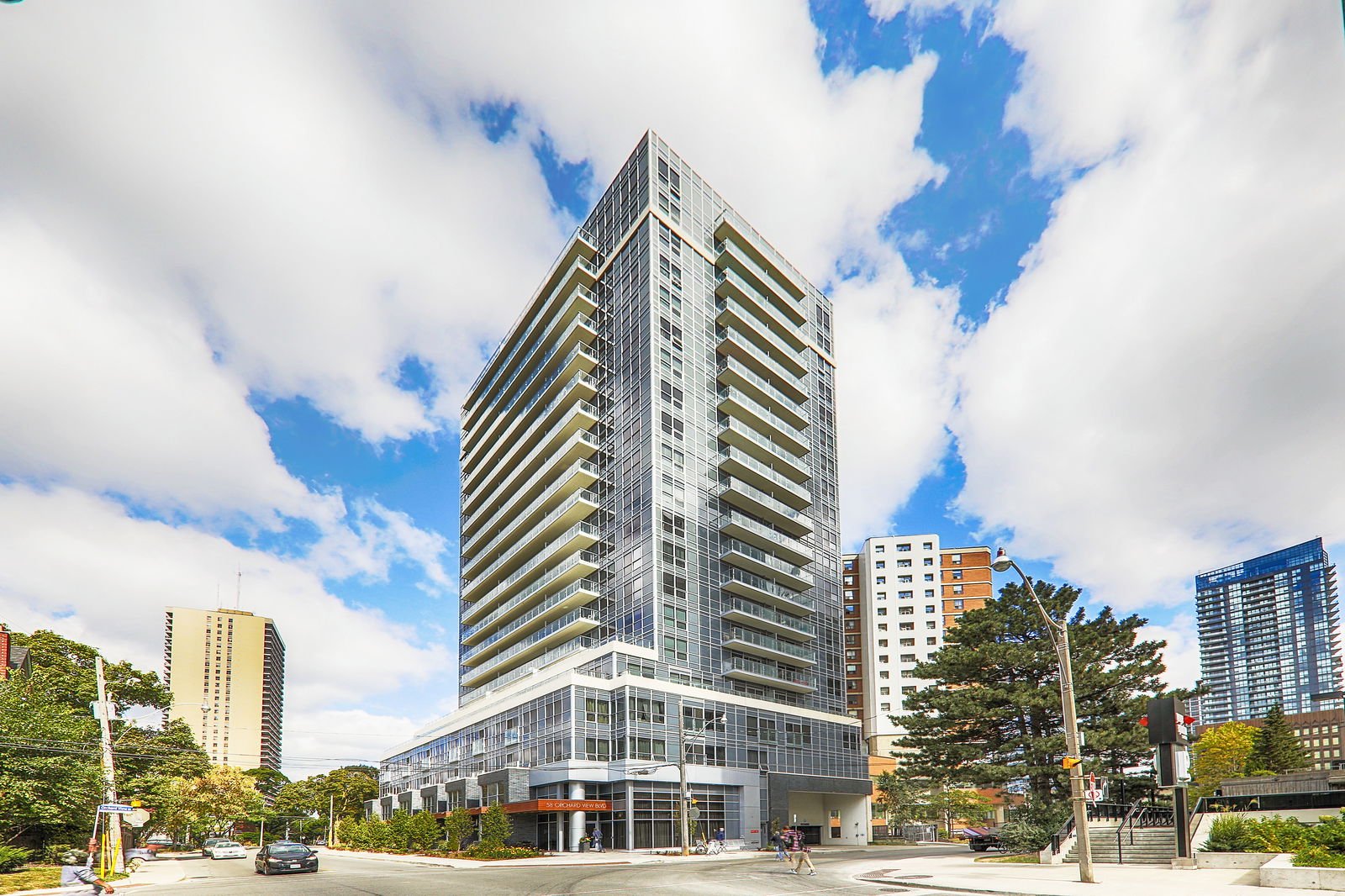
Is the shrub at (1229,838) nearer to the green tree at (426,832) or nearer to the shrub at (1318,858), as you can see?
the shrub at (1318,858)

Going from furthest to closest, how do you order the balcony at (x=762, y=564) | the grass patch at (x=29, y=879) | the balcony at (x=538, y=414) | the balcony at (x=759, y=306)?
the balcony at (x=759, y=306), the balcony at (x=538, y=414), the balcony at (x=762, y=564), the grass patch at (x=29, y=879)

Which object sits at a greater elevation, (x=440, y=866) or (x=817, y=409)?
(x=817, y=409)

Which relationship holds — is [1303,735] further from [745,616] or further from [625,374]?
[625,374]

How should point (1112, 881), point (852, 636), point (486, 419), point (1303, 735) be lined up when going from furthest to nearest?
point (1303, 735) → point (852, 636) → point (486, 419) → point (1112, 881)

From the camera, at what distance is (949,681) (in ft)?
156

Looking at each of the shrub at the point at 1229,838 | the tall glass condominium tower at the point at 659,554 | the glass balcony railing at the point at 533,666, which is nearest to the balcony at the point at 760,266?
the tall glass condominium tower at the point at 659,554

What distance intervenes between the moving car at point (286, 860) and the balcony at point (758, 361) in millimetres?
59113

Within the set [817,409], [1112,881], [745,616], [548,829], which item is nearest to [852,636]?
[817,409]

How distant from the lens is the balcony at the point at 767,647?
76500mm

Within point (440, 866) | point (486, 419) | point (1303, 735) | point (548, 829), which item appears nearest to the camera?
point (440, 866)

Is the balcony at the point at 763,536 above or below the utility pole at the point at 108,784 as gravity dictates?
above

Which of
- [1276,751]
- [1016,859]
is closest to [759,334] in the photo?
[1016,859]

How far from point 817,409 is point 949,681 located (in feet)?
172

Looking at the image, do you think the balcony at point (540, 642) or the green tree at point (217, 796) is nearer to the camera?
the balcony at point (540, 642)
